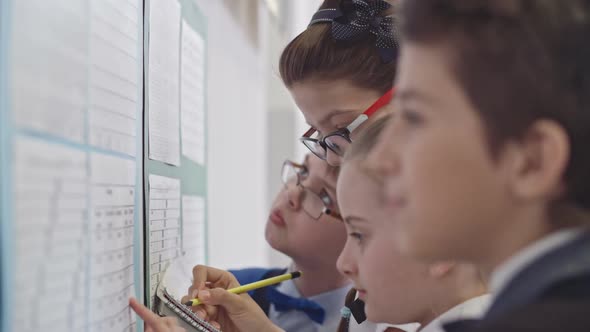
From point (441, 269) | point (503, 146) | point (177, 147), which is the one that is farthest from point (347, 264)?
point (503, 146)

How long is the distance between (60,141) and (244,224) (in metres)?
1.71

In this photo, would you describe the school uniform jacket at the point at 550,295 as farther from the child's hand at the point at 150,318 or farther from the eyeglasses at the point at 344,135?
the eyeglasses at the point at 344,135

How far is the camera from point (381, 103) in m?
1.11

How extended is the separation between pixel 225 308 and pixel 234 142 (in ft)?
3.70

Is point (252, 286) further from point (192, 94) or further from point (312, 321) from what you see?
point (192, 94)

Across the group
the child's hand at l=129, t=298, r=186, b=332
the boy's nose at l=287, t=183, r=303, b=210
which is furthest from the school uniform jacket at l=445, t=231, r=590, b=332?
the boy's nose at l=287, t=183, r=303, b=210

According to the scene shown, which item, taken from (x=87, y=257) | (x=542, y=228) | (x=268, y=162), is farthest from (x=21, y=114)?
(x=268, y=162)

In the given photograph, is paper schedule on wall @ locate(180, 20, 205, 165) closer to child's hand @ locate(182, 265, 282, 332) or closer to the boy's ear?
child's hand @ locate(182, 265, 282, 332)

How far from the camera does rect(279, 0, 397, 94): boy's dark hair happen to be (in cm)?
113

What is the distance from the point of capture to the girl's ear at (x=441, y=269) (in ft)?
3.10

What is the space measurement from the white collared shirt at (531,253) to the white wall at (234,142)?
4.19 ft

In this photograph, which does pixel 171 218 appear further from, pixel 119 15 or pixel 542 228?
pixel 542 228

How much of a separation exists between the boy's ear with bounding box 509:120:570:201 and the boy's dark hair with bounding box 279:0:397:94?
2.05 ft

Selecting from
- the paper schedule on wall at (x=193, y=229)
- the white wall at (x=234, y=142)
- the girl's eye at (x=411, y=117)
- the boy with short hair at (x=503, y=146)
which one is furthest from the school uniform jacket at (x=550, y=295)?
the white wall at (x=234, y=142)
